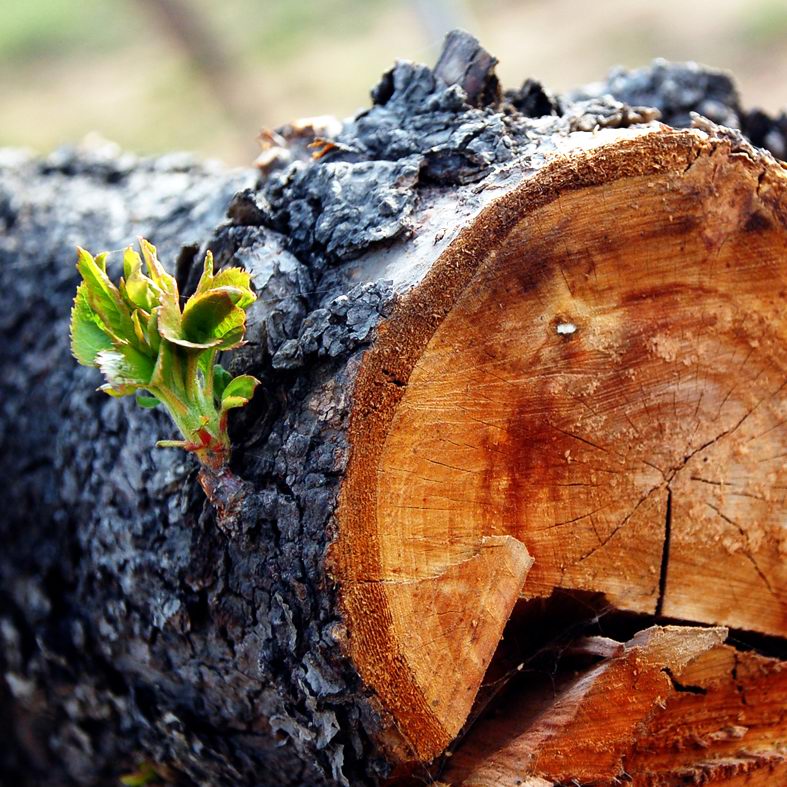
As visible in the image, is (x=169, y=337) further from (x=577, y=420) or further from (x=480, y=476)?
(x=577, y=420)

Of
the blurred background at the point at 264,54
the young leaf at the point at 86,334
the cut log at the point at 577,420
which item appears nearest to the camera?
the cut log at the point at 577,420

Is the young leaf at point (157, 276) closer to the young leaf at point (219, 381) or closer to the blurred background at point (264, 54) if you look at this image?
the young leaf at point (219, 381)

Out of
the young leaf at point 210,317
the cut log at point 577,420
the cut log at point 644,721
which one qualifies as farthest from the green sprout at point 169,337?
the cut log at point 644,721

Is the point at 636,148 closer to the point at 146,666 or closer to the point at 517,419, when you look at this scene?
the point at 517,419

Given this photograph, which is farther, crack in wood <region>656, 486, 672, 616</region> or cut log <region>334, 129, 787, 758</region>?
crack in wood <region>656, 486, 672, 616</region>

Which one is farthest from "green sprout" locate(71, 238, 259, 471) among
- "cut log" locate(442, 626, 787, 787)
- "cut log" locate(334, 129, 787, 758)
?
"cut log" locate(442, 626, 787, 787)

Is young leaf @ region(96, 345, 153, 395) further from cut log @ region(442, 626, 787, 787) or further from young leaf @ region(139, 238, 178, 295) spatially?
cut log @ region(442, 626, 787, 787)

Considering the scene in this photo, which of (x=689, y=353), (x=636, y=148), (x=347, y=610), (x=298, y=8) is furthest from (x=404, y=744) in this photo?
(x=298, y=8)
